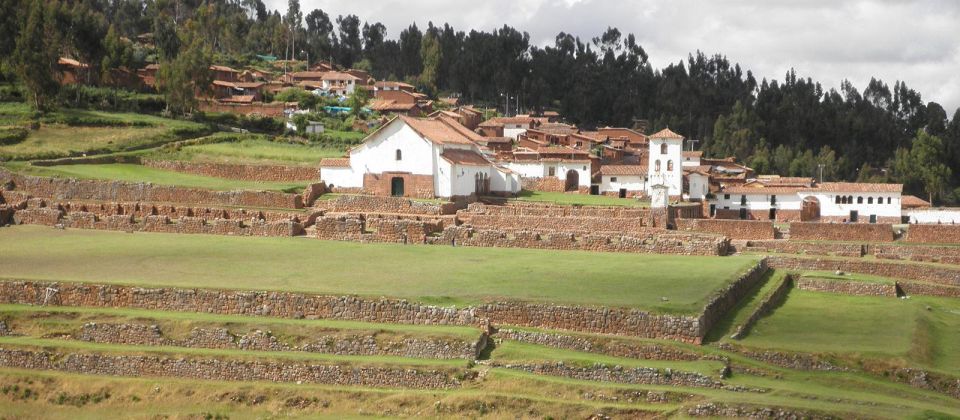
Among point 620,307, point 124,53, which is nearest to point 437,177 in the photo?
point 620,307

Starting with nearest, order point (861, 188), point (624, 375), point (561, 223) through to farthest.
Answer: point (624, 375) → point (561, 223) → point (861, 188)

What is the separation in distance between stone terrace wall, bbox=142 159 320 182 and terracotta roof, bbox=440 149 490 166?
651 cm

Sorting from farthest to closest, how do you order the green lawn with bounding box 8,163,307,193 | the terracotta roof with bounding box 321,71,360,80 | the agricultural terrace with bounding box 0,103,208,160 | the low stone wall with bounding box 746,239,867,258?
the terracotta roof with bounding box 321,71,360,80 < the agricultural terrace with bounding box 0,103,208,160 < the green lawn with bounding box 8,163,307,193 < the low stone wall with bounding box 746,239,867,258

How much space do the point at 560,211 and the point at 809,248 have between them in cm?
1019

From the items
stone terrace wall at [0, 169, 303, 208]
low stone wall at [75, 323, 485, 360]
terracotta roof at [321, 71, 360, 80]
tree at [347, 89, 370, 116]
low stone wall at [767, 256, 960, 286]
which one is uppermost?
terracotta roof at [321, 71, 360, 80]

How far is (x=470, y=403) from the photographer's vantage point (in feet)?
73.8

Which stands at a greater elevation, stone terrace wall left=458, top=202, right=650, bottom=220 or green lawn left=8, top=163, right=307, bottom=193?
green lawn left=8, top=163, right=307, bottom=193

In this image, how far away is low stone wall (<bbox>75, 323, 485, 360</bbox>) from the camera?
2508 centimetres

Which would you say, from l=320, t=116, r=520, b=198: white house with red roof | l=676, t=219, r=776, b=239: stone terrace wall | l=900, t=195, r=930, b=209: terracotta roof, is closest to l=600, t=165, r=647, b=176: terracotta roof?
l=320, t=116, r=520, b=198: white house with red roof

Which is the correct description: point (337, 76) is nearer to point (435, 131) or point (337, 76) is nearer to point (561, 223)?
point (435, 131)

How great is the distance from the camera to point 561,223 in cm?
4522

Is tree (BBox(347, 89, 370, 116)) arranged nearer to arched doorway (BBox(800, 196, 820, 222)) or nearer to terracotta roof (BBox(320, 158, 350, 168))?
terracotta roof (BBox(320, 158, 350, 168))

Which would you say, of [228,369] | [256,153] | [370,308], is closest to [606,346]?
[370,308]

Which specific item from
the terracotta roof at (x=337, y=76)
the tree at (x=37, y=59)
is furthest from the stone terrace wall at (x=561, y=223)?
the terracotta roof at (x=337, y=76)
